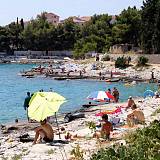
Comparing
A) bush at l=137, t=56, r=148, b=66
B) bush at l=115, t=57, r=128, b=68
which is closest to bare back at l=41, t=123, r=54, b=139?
bush at l=137, t=56, r=148, b=66

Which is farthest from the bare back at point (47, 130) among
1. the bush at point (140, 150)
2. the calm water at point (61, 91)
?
the calm water at point (61, 91)

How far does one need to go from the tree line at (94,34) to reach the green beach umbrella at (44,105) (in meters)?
57.0

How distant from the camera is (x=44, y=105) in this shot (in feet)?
58.1

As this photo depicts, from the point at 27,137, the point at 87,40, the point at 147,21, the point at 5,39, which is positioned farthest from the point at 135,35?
the point at 27,137

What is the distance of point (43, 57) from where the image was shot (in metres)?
138

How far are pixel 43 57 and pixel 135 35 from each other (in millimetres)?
40242

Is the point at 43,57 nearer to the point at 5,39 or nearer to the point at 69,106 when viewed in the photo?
the point at 5,39

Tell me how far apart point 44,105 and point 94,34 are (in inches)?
4095

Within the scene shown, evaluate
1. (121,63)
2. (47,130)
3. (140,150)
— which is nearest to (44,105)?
(47,130)

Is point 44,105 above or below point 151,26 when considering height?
below

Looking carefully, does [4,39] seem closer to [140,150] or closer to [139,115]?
[139,115]

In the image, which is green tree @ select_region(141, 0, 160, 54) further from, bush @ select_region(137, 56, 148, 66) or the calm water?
the calm water

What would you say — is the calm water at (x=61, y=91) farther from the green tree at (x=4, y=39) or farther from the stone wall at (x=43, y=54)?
the green tree at (x=4, y=39)

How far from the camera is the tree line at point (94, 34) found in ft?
253
